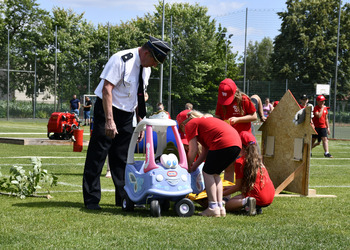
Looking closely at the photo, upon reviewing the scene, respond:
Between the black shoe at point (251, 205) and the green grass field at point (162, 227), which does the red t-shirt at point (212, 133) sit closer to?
the black shoe at point (251, 205)

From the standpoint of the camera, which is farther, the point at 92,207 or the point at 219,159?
the point at 92,207

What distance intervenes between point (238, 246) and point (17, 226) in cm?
200

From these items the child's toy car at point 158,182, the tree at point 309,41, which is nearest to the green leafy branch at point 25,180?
the child's toy car at point 158,182

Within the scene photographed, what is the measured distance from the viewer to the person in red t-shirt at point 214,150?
225 inches

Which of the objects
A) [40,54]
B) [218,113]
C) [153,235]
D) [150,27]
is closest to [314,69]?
[150,27]

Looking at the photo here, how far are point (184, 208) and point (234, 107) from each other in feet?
7.44

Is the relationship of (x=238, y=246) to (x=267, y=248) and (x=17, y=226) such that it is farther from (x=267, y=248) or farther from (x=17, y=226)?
(x=17, y=226)

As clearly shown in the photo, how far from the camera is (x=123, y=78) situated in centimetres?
583

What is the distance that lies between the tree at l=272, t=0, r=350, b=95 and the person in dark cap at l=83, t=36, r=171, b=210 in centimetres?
4629

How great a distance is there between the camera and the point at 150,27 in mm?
49656

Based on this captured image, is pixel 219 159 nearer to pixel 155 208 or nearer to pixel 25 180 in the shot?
pixel 155 208

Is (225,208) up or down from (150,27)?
down

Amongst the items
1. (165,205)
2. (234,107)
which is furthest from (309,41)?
(165,205)

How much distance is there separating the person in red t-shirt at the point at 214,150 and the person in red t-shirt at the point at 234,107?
1.36 metres
